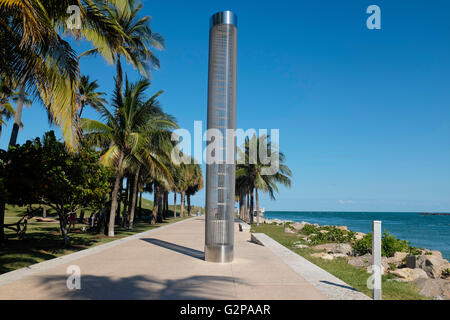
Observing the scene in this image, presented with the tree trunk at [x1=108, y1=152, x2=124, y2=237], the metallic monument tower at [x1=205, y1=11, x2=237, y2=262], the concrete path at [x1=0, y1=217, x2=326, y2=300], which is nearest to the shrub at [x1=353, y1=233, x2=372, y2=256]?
the concrete path at [x1=0, y1=217, x2=326, y2=300]

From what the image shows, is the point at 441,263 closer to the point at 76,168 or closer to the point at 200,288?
the point at 200,288

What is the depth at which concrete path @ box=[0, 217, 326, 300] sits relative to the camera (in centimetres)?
525

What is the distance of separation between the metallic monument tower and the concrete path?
26.6 inches

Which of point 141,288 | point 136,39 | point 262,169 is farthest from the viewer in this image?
point 262,169

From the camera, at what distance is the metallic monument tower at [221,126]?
8508 mm

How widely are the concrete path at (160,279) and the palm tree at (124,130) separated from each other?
6766 mm

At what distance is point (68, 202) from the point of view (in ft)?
37.7

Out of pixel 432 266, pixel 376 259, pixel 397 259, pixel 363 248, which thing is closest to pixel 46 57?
pixel 376 259

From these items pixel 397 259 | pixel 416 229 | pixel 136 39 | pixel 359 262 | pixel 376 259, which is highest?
pixel 136 39

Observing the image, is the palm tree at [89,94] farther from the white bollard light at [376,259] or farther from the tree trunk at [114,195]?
the white bollard light at [376,259]

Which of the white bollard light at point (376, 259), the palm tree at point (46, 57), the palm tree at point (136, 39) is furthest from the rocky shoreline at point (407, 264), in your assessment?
the palm tree at point (136, 39)

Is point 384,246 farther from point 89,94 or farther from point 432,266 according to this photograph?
point 89,94

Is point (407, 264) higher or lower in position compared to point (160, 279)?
lower

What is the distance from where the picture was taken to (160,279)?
637 cm
